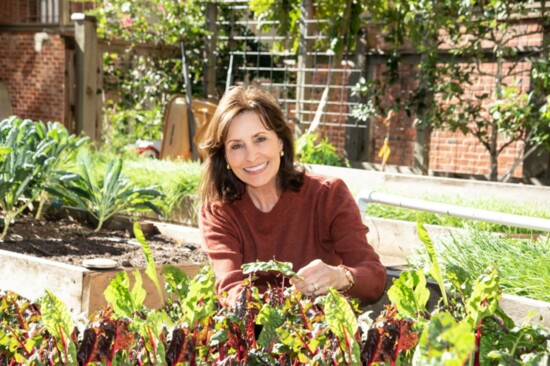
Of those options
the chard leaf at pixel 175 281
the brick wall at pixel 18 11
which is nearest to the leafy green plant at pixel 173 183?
the chard leaf at pixel 175 281

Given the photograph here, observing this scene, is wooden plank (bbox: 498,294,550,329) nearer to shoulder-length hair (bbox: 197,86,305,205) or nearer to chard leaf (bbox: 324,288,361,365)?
shoulder-length hair (bbox: 197,86,305,205)

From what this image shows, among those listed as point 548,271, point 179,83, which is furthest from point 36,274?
point 179,83

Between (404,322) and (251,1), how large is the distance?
7.24 m

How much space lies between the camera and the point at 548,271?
216 cm

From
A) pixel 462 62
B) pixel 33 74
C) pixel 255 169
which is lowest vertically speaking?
pixel 255 169

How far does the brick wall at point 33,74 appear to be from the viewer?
12406 millimetres

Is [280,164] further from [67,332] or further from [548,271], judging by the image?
[67,332]

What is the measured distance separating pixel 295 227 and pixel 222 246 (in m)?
0.24

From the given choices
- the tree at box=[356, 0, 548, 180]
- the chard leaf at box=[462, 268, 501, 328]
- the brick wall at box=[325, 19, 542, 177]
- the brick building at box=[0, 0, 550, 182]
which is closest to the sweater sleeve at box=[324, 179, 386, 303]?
the chard leaf at box=[462, 268, 501, 328]

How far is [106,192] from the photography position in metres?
3.60

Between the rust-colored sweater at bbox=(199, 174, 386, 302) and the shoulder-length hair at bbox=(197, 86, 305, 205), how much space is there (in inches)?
1.3

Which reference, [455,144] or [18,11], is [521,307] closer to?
[455,144]

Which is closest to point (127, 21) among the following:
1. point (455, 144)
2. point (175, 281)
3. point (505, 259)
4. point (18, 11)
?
point (455, 144)

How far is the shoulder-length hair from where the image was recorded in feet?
7.33
